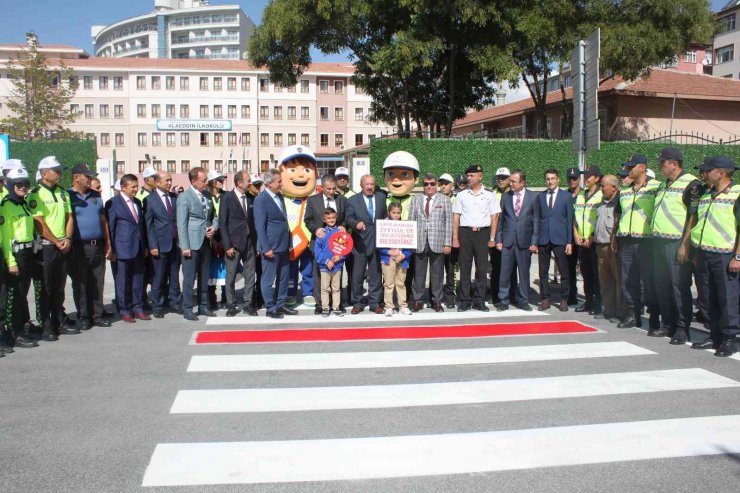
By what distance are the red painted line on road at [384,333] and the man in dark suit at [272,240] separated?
97 cm

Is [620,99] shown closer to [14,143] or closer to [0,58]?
[14,143]

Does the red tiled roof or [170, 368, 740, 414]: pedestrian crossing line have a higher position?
the red tiled roof

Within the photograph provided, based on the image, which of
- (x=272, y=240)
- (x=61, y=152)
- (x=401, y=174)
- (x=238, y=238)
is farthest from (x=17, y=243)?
(x=61, y=152)

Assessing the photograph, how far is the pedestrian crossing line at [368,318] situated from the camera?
892 centimetres

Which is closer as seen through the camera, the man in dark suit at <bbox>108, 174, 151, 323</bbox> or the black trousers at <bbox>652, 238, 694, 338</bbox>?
the black trousers at <bbox>652, 238, 694, 338</bbox>

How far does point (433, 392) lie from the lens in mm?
5688

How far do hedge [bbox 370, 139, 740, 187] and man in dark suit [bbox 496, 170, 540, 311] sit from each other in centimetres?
739

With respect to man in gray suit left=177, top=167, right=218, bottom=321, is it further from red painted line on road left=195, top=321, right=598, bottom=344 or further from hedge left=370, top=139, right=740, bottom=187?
hedge left=370, top=139, right=740, bottom=187

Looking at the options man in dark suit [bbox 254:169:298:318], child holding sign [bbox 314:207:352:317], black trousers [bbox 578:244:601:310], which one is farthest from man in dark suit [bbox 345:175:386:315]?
black trousers [bbox 578:244:601:310]

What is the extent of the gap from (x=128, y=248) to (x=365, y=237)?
3.36 metres

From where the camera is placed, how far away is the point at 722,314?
7.03 meters

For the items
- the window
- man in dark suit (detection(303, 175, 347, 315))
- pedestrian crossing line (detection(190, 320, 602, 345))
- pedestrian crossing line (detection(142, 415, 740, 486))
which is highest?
the window

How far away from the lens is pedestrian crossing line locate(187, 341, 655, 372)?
6.59 metres

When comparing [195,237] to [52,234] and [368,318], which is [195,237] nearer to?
[52,234]
